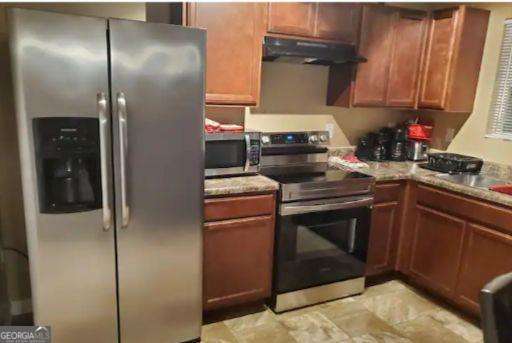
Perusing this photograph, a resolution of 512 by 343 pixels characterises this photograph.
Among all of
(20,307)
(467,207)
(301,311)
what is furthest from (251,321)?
(467,207)

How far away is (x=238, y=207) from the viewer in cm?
230

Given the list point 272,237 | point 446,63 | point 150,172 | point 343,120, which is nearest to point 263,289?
point 272,237

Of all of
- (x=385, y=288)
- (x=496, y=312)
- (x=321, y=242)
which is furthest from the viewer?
(x=385, y=288)

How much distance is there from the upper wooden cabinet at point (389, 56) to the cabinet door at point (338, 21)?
68 mm

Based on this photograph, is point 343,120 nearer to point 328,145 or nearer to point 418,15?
point 328,145

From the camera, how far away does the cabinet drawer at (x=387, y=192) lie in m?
2.75

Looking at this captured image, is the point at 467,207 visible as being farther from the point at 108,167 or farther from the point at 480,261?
the point at 108,167

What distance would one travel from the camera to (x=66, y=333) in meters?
1.88

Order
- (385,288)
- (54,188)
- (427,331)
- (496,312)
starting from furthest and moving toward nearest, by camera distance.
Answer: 1. (385,288)
2. (427,331)
3. (54,188)
4. (496,312)

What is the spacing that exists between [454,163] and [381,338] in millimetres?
1395

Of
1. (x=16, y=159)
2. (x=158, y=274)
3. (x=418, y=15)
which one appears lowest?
(x=158, y=274)

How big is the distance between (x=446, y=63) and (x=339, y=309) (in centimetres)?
198

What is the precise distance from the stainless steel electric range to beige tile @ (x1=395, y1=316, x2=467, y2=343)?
43cm

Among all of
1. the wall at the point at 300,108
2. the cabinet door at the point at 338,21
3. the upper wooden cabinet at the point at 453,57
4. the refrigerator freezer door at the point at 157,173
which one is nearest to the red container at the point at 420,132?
the upper wooden cabinet at the point at 453,57
